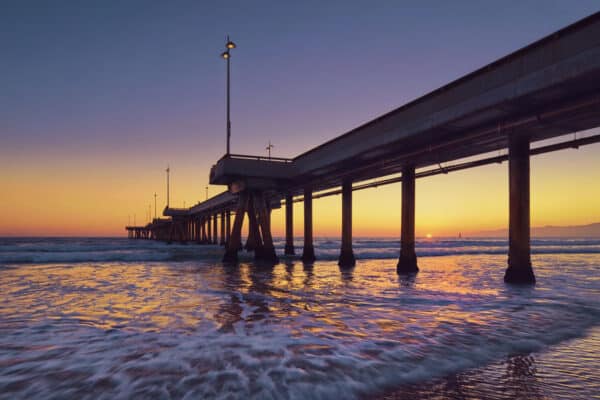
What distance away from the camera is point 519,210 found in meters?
14.8

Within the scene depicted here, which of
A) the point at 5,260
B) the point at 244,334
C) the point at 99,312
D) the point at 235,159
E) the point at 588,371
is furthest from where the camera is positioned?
the point at 5,260

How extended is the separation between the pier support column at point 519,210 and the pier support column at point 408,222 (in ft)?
20.2

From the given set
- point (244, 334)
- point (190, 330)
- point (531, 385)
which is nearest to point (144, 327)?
point (190, 330)

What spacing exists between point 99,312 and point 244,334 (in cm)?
487

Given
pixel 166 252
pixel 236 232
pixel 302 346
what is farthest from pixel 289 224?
pixel 302 346

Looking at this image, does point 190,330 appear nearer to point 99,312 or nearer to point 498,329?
point 99,312

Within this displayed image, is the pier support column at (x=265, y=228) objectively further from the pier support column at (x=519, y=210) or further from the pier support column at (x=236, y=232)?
the pier support column at (x=519, y=210)

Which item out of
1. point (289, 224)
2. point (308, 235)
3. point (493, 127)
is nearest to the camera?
point (493, 127)

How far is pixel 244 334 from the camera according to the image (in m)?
7.68

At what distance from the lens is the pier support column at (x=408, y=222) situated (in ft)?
68.7

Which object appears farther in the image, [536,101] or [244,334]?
[536,101]

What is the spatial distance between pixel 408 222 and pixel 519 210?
6.62 m

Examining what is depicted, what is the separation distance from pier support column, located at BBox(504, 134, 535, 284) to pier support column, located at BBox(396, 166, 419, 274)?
243 inches

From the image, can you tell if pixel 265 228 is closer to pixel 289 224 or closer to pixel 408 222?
pixel 289 224
